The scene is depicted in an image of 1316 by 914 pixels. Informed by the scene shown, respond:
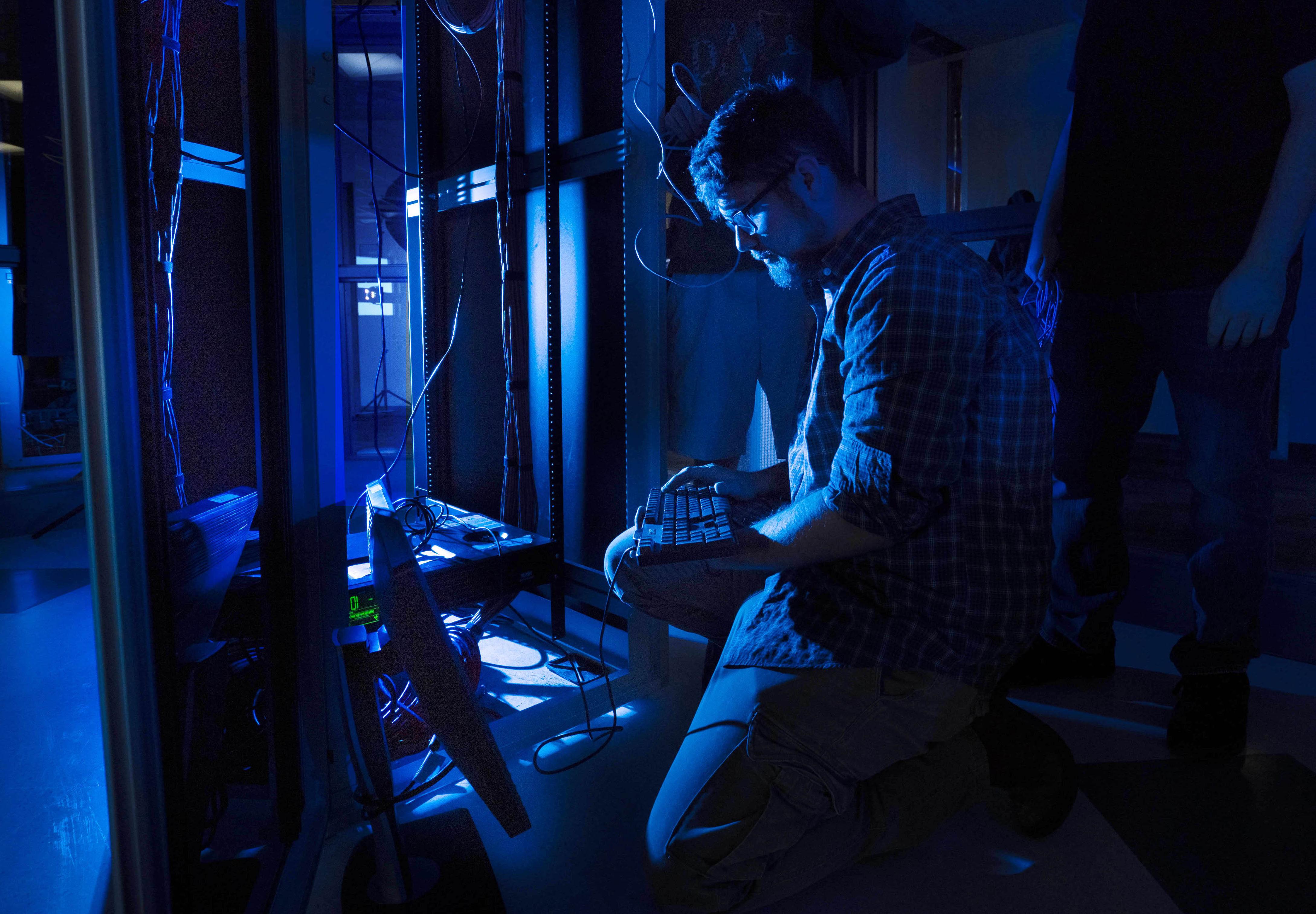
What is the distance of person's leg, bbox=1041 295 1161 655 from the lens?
160 cm

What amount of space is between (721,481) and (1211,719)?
0.98 metres

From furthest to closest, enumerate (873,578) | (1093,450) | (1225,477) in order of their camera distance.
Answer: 1. (1093,450)
2. (1225,477)
3. (873,578)

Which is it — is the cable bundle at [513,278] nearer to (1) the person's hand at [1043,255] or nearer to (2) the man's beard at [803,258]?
(2) the man's beard at [803,258]

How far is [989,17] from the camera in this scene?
2713 millimetres

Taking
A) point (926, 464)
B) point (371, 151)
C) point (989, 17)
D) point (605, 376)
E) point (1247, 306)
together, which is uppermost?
point (989, 17)

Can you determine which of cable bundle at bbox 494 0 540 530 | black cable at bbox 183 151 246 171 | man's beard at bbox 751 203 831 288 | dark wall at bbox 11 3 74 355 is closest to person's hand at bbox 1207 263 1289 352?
man's beard at bbox 751 203 831 288

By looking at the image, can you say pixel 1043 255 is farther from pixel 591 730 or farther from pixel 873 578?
pixel 591 730

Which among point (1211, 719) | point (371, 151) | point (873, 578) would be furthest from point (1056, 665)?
point (371, 151)

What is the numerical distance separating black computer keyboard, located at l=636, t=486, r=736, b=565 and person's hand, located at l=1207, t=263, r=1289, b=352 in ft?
3.29

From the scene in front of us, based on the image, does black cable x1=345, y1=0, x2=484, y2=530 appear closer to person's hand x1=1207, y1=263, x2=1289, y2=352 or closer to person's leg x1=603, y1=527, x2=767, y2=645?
person's leg x1=603, y1=527, x2=767, y2=645

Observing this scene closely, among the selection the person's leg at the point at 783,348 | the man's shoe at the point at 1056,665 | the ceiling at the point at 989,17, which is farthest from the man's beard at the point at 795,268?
the ceiling at the point at 989,17

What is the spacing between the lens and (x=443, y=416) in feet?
6.95

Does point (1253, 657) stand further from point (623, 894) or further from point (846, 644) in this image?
point (623, 894)

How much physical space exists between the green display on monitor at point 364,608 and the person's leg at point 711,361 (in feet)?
2.60
